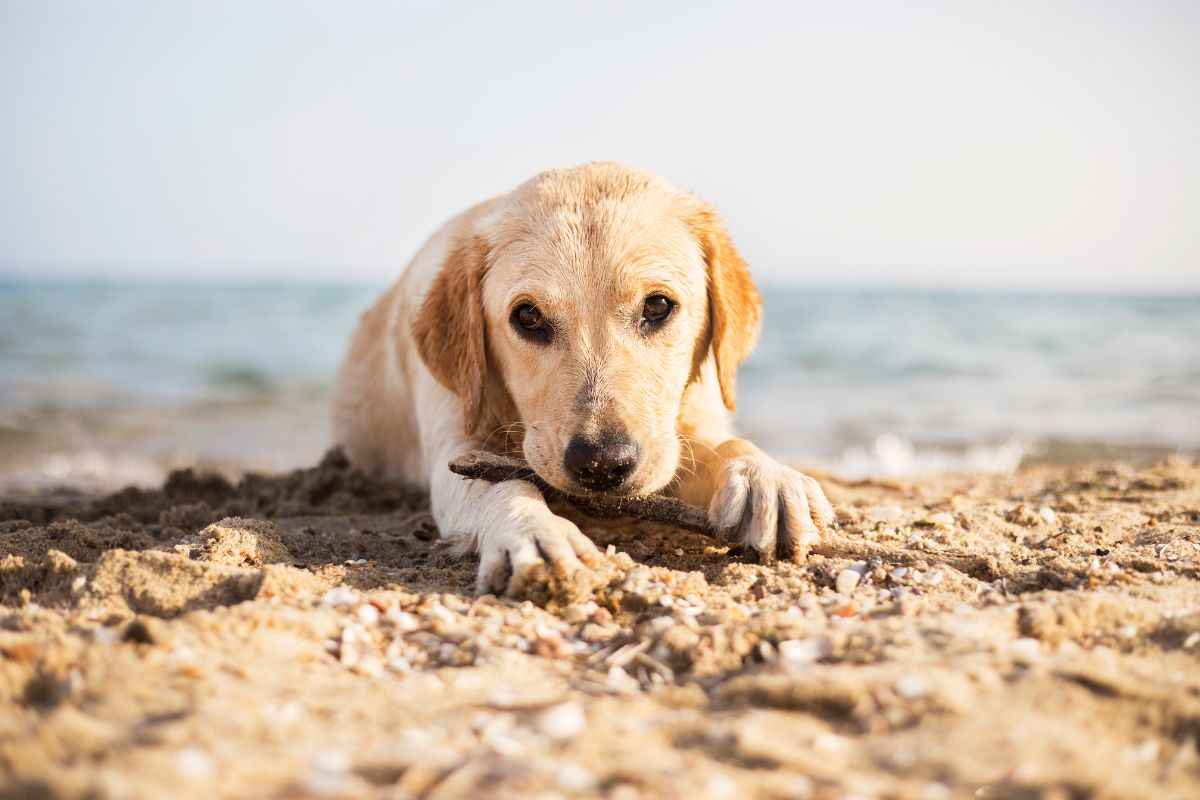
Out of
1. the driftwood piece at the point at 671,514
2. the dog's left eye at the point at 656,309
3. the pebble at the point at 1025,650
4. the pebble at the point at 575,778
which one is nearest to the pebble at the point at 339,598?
the driftwood piece at the point at 671,514

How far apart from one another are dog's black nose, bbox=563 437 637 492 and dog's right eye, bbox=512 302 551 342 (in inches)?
27.4

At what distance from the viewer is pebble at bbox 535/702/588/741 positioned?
1931 millimetres

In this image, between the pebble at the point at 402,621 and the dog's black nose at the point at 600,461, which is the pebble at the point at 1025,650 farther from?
the pebble at the point at 402,621

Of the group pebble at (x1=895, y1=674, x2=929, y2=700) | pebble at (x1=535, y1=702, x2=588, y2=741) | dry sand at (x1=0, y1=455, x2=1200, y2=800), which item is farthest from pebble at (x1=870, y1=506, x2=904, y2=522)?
pebble at (x1=535, y1=702, x2=588, y2=741)

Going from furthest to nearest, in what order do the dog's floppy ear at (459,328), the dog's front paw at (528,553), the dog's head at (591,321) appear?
the dog's floppy ear at (459,328), the dog's head at (591,321), the dog's front paw at (528,553)

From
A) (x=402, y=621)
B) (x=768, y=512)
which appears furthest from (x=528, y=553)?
(x=768, y=512)

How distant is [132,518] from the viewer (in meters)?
4.63

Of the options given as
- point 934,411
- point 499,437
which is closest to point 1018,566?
point 499,437

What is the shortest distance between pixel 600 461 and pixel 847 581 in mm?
904

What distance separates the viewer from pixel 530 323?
390cm

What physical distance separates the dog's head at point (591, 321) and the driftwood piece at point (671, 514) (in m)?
0.13

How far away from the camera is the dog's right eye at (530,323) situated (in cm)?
383

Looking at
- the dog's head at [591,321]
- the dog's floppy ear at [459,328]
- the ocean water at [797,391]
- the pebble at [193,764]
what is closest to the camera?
the pebble at [193,764]

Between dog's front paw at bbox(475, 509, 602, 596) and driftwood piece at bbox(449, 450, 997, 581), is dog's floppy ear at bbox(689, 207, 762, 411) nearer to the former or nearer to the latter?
driftwood piece at bbox(449, 450, 997, 581)
